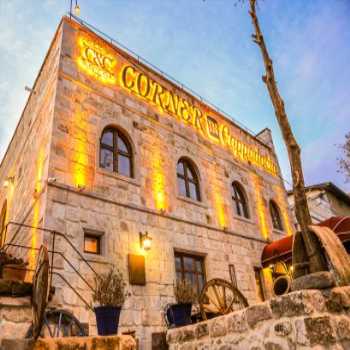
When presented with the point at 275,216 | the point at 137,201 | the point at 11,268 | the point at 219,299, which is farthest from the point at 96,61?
the point at 275,216

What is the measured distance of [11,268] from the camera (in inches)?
228

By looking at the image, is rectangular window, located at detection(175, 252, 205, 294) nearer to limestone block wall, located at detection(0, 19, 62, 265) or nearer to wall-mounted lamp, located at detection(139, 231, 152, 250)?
wall-mounted lamp, located at detection(139, 231, 152, 250)

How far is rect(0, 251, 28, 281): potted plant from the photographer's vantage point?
5484 mm

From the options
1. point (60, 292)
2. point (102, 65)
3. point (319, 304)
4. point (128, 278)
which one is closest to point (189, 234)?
point (128, 278)

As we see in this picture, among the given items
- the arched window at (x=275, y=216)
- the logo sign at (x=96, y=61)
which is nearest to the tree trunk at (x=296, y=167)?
the logo sign at (x=96, y=61)

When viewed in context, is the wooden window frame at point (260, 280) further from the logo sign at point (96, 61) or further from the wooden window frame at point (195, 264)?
the logo sign at point (96, 61)

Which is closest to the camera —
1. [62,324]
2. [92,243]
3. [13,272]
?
[62,324]

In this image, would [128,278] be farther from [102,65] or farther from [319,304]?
[102,65]

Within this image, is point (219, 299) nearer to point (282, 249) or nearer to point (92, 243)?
point (92, 243)

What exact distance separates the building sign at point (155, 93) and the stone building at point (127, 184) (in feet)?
0.13

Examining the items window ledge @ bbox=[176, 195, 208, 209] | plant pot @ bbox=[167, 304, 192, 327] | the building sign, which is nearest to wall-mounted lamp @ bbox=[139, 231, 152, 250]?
plant pot @ bbox=[167, 304, 192, 327]

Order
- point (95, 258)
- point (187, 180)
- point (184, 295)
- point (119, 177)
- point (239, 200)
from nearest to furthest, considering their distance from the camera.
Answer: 1. point (184, 295)
2. point (95, 258)
3. point (119, 177)
4. point (187, 180)
5. point (239, 200)

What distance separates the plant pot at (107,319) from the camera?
485 cm

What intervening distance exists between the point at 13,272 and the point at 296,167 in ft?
17.8
